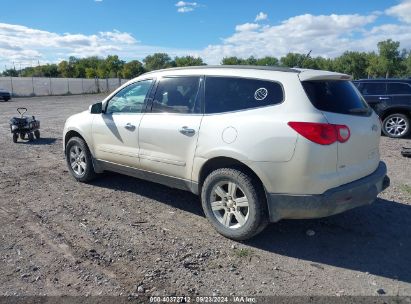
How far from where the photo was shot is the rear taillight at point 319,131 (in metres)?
3.42

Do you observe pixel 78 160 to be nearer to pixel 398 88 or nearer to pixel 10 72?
pixel 398 88

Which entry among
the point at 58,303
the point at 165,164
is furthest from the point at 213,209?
the point at 58,303

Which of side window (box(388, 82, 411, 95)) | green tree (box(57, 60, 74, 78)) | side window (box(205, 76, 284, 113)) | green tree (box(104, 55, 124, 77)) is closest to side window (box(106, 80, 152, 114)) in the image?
side window (box(205, 76, 284, 113))

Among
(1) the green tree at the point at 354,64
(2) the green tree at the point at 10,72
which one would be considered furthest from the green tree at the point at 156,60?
(1) the green tree at the point at 354,64

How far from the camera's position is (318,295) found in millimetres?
3117

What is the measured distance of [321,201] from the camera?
350 centimetres

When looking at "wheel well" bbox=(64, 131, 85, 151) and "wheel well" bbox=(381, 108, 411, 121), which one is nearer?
"wheel well" bbox=(64, 131, 85, 151)

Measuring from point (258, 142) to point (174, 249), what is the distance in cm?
142

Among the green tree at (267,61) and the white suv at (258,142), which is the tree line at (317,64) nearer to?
the green tree at (267,61)

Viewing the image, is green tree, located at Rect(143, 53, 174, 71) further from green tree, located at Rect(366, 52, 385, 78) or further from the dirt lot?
the dirt lot

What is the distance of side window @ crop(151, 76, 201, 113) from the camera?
4434 millimetres

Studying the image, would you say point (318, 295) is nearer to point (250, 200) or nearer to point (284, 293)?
point (284, 293)

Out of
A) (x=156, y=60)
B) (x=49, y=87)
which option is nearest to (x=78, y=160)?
(x=49, y=87)

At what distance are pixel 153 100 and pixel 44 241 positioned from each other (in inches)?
84.6
